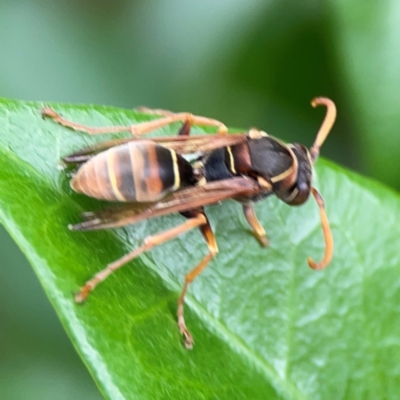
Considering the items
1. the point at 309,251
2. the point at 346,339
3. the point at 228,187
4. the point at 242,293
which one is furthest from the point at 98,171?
the point at 346,339

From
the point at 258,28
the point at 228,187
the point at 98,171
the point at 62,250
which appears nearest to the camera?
the point at 62,250

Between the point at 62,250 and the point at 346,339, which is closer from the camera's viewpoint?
the point at 62,250

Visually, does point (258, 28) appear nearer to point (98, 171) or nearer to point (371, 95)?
point (371, 95)

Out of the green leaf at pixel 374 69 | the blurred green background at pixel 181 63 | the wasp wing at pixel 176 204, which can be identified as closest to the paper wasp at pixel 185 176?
the wasp wing at pixel 176 204

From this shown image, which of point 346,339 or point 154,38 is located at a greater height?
point 154,38

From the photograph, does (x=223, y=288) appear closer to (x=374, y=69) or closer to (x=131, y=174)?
(x=131, y=174)

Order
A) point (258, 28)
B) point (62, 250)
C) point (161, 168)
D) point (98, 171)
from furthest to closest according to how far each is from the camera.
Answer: point (258, 28) → point (161, 168) → point (98, 171) → point (62, 250)

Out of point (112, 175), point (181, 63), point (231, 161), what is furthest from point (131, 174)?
point (181, 63)

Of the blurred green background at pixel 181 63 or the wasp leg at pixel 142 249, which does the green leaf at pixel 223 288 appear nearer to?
the wasp leg at pixel 142 249
